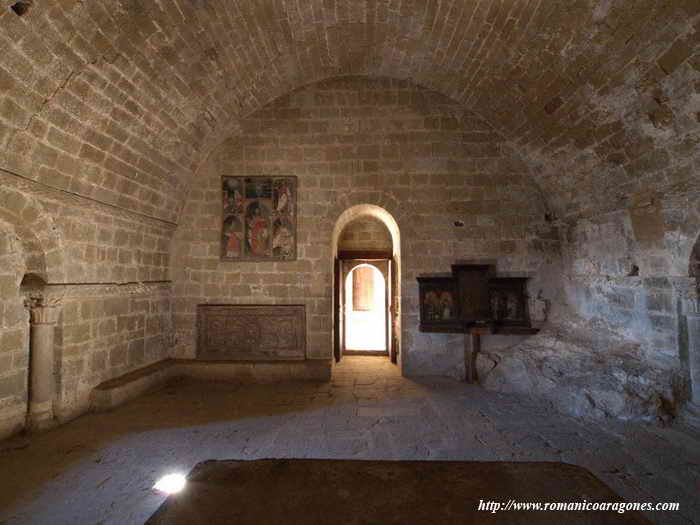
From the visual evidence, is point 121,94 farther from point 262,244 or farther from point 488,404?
point 488,404

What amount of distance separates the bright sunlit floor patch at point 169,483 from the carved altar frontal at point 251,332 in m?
3.29

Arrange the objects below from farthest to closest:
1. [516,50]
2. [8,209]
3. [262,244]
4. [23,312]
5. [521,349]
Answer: [262,244]
[521,349]
[516,50]
[23,312]
[8,209]

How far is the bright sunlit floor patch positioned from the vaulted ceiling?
351 cm

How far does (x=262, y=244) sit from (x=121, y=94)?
10.2 feet

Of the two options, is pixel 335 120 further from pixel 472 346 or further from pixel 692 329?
pixel 692 329

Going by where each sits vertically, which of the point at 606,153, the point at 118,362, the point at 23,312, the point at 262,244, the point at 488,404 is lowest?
the point at 488,404

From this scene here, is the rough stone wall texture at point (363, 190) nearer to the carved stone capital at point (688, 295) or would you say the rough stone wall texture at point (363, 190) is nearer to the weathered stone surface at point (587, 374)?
the weathered stone surface at point (587, 374)

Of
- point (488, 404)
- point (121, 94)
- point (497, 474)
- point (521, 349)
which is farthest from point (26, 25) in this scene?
point (521, 349)

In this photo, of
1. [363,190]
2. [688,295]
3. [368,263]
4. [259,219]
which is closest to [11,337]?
[259,219]

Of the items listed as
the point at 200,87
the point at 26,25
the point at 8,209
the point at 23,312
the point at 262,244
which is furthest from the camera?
the point at 262,244

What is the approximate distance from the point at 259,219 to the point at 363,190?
2.05 metres

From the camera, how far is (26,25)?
316cm

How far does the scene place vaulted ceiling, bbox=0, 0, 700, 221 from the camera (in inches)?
141

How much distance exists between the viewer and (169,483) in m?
3.15
